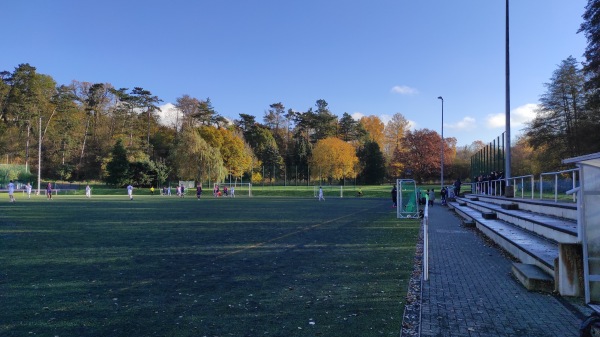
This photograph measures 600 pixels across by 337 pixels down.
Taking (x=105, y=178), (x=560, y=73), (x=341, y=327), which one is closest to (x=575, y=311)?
(x=341, y=327)

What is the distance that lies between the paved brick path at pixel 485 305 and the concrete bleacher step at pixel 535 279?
0.12 metres

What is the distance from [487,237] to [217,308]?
10.1m

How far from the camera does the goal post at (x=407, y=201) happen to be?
21281 mm

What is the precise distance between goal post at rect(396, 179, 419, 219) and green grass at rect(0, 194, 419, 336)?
Answer: 29.6 ft

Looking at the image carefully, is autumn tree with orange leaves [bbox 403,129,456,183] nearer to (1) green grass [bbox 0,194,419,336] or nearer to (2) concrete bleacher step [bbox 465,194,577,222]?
(2) concrete bleacher step [bbox 465,194,577,222]

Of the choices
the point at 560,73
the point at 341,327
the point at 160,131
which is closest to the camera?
the point at 341,327

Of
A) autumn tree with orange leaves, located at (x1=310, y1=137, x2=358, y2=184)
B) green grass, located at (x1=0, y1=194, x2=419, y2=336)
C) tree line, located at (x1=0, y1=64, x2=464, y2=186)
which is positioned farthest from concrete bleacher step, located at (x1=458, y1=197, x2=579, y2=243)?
autumn tree with orange leaves, located at (x1=310, y1=137, x2=358, y2=184)

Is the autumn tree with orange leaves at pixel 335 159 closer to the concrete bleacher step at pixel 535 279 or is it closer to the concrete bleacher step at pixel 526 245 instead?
the concrete bleacher step at pixel 526 245

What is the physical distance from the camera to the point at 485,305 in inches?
214

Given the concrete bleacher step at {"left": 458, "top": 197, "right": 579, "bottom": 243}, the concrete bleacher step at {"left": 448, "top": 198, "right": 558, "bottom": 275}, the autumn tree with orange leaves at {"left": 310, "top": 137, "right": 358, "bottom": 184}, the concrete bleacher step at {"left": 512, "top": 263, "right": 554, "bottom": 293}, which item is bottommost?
the concrete bleacher step at {"left": 512, "top": 263, "right": 554, "bottom": 293}

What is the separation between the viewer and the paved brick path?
4.51m

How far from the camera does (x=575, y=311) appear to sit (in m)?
5.08

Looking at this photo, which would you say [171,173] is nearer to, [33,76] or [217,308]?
[33,76]

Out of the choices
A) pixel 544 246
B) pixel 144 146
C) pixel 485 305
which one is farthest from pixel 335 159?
pixel 485 305
